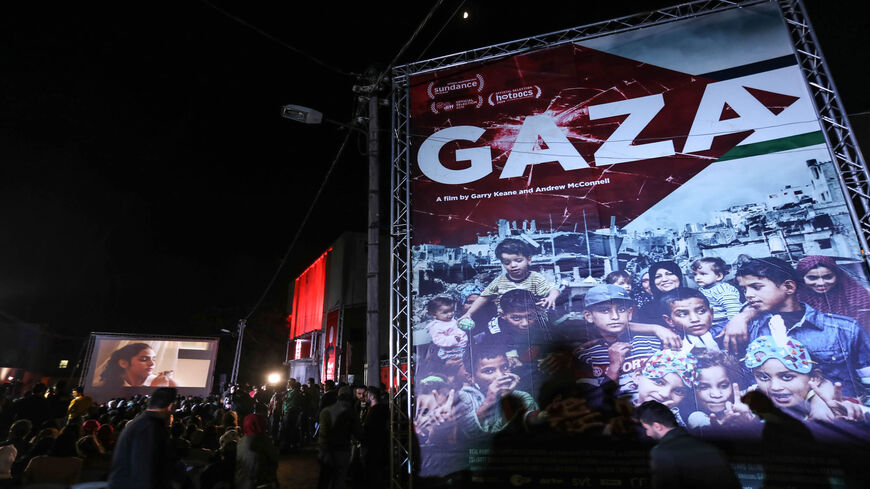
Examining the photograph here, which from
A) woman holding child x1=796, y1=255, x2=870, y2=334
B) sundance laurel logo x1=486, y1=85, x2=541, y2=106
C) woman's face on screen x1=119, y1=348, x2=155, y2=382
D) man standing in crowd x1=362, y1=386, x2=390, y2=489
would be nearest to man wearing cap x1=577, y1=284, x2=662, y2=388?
woman holding child x1=796, y1=255, x2=870, y2=334

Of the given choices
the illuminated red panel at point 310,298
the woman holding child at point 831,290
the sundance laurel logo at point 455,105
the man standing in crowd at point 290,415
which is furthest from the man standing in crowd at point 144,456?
the illuminated red panel at point 310,298

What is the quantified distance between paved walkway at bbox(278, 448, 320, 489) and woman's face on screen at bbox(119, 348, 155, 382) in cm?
1395

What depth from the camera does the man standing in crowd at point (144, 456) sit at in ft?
12.1

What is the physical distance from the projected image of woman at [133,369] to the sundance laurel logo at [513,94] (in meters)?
21.2

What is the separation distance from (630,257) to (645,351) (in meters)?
1.53

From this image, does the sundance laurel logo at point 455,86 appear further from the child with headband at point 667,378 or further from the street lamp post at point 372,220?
the child with headband at point 667,378

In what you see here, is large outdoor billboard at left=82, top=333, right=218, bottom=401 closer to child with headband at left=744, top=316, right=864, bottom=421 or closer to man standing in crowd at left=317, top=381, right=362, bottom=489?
man standing in crowd at left=317, top=381, right=362, bottom=489

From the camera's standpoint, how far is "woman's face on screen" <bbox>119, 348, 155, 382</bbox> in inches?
827

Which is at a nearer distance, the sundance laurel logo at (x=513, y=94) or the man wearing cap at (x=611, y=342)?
the man wearing cap at (x=611, y=342)

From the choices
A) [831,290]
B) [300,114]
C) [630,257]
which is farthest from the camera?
[300,114]

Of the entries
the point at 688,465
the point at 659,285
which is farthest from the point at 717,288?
the point at 688,465

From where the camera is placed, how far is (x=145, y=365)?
21562 millimetres

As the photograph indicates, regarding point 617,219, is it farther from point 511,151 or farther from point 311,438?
point 311,438

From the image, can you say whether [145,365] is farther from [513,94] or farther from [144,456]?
[513,94]
